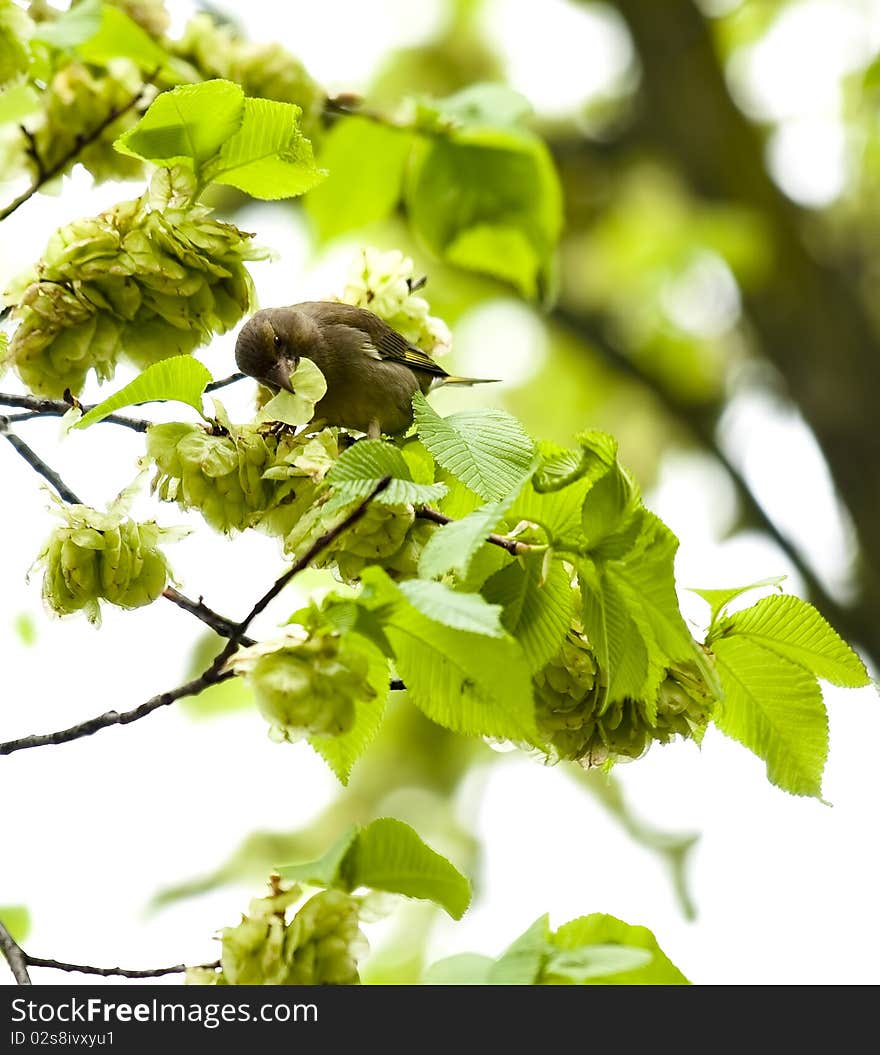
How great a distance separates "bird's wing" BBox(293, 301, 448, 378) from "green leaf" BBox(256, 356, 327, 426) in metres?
0.42

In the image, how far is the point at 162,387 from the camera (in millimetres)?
1722

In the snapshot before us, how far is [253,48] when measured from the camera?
2.71m

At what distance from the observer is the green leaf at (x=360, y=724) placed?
5.19ft

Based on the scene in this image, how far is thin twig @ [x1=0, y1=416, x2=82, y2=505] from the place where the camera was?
2.04 m

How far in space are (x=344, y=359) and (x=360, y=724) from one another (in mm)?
1119

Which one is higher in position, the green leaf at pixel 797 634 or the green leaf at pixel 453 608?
the green leaf at pixel 453 608

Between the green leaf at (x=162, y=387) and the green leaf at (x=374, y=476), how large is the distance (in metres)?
0.31

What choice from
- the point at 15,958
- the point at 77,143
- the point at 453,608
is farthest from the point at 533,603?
the point at 77,143

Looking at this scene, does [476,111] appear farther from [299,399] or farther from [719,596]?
[719,596]

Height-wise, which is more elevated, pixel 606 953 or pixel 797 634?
pixel 797 634

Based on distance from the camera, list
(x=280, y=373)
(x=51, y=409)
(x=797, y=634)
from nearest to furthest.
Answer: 1. (x=797, y=634)
2. (x=51, y=409)
3. (x=280, y=373)

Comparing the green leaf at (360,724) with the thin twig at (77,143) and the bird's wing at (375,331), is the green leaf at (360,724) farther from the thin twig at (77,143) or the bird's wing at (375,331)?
the thin twig at (77,143)

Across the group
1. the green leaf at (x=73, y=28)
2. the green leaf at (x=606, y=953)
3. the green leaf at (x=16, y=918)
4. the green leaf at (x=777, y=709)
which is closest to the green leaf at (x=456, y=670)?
the green leaf at (x=606, y=953)
